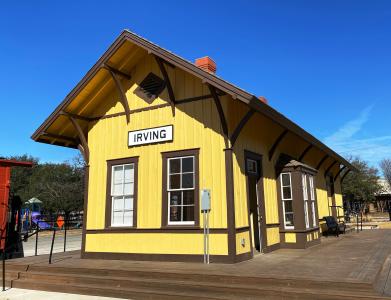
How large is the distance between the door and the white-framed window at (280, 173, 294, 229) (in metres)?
0.97

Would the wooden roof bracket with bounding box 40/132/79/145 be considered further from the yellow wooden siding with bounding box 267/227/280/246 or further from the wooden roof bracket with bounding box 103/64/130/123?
the yellow wooden siding with bounding box 267/227/280/246

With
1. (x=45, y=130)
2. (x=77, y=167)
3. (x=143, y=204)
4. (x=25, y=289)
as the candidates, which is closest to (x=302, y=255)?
(x=143, y=204)

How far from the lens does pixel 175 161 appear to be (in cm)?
904

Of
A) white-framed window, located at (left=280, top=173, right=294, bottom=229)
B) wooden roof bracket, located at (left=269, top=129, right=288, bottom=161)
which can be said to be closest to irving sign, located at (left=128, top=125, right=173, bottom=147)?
wooden roof bracket, located at (left=269, top=129, right=288, bottom=161)

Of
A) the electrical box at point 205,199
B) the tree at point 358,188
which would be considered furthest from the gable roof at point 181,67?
the tree at point 358,188

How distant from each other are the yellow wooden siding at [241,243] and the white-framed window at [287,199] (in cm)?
242

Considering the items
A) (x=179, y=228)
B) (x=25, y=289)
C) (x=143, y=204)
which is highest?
(x=143, y=204)

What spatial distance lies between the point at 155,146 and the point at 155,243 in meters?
2.45

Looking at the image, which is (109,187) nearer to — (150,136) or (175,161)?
(150,136)

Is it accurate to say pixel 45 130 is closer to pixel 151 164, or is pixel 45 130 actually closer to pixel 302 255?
pixel 151 164

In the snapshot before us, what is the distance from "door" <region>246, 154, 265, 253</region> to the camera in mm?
9383

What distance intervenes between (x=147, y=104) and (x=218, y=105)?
240cm

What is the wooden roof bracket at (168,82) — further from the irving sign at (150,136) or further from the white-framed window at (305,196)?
the white-framed window at (305,196)

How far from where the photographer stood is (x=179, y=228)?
846 centimetres
